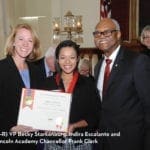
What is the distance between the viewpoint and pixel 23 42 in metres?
3.44

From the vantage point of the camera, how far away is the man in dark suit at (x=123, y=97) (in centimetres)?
324

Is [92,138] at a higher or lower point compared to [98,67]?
lower

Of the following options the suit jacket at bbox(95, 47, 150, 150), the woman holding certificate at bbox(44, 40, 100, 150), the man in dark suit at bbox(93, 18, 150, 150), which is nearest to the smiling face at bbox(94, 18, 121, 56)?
the man in dark suit at bbox(93, 18, 150, 150)

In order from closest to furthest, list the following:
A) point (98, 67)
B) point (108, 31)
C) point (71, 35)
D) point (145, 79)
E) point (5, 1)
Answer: point (145, 79) < point (108, 31) < point (98, 67) < point (5, 1) < point (71, 35)

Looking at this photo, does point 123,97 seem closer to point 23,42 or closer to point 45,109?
point 45,109

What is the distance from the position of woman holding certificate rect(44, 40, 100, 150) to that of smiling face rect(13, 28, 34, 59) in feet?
0.89

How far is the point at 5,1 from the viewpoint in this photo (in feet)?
27.7

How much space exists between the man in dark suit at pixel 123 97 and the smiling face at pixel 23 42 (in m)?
0.61

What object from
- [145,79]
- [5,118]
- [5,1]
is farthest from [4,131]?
[5,1]

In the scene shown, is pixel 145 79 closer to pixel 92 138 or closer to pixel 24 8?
pixel 92 138

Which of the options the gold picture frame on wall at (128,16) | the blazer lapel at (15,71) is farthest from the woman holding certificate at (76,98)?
the gold picture frame on wall at (128,16)

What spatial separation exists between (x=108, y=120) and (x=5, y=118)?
0.90 m

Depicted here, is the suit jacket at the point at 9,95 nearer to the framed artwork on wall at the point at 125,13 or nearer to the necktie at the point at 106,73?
the necktie at the point at 106,73

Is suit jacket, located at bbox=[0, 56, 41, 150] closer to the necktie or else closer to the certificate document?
the certificate document
